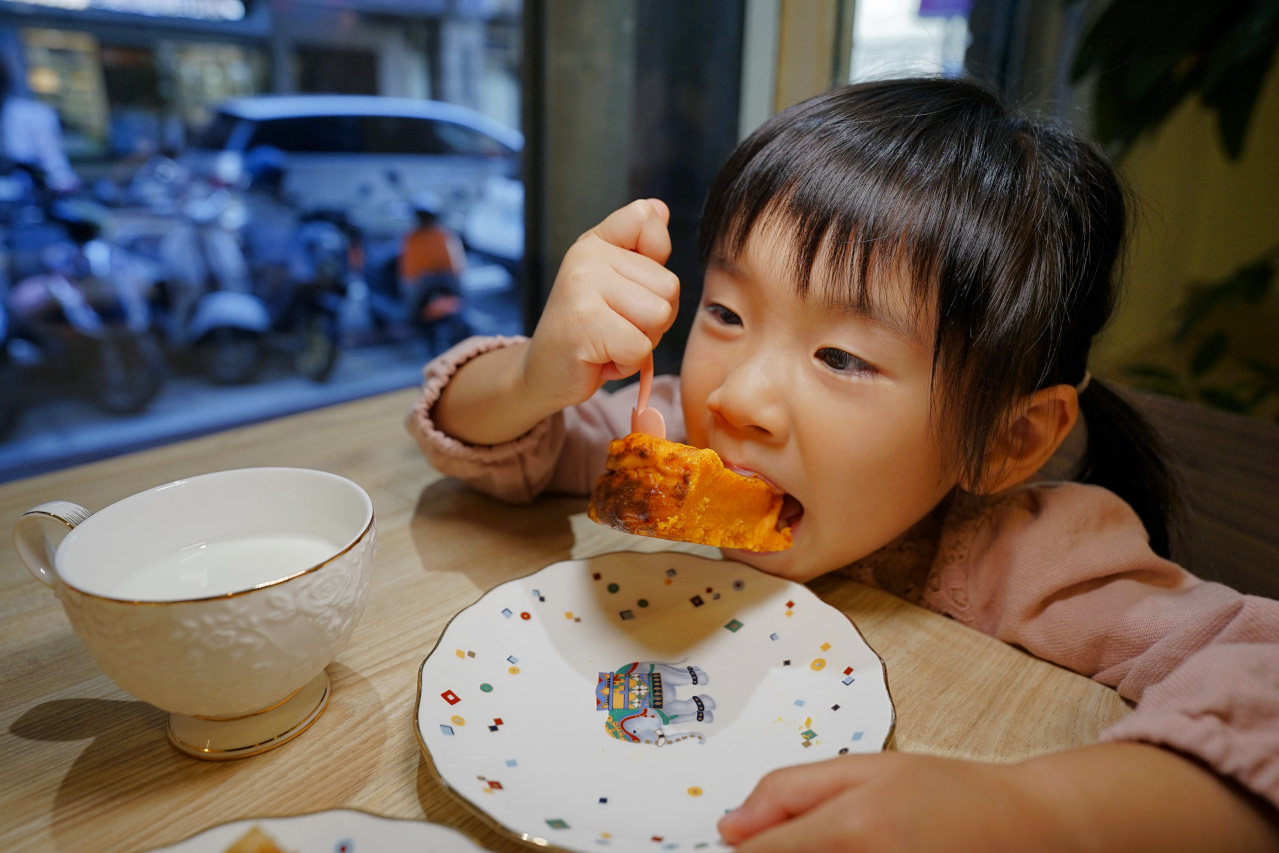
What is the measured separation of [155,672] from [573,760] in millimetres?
287

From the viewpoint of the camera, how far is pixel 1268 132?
5.81 feet

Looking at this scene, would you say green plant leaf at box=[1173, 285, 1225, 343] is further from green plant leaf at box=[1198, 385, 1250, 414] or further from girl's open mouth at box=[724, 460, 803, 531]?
girl's open mouth at box=[724, 460, 803, 531]

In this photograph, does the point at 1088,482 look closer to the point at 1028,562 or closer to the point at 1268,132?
the point at 1028,562

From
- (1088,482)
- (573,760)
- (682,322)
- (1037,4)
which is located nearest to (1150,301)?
(1037,4)

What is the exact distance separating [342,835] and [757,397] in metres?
0.47

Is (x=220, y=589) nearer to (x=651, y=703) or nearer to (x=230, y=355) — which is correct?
(x=651, y=703)

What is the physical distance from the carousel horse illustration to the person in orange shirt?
76.6 inches

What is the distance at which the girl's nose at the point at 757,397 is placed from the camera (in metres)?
0.71

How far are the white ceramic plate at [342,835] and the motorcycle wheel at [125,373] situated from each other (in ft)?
6.35

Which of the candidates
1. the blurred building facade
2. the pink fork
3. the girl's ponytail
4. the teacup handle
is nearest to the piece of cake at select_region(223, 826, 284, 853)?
the teacup handle

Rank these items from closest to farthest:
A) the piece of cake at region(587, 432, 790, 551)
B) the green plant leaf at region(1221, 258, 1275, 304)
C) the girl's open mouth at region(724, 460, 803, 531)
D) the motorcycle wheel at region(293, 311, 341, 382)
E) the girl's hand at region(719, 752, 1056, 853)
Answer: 1. the girl's hand at region(719, 752, 1056, 853)
2. the piece of cake at region(587, 432, 790, 551)
3. the girl's open mouth at region(724, 460, 803, 531)
4. the green plant leaf at region(1221, 258, 1275, 304)
5. the motorcycle wheel at region(293, 311, 341, 382)

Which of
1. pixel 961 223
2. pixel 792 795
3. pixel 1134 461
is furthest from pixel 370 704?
pixel 1134 461

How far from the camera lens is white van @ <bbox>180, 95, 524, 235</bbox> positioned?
2002 mm

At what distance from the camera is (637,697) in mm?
652
